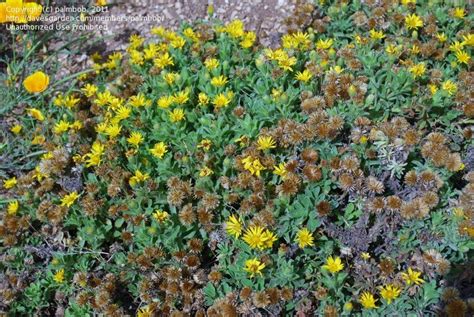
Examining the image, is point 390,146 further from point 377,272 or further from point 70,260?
point 70,260

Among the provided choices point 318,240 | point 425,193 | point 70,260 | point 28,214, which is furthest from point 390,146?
point 28,214

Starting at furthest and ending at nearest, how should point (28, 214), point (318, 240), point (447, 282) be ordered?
1. point (28, 214)
2. point (318, 240)
3. point (447, 282)

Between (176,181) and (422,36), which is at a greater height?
(422,36)

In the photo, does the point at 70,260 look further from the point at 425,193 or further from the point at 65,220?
the point at 425,193

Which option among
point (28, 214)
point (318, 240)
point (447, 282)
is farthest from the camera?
point (28, 214)

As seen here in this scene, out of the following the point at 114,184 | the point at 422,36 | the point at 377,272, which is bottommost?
the point at 377,272

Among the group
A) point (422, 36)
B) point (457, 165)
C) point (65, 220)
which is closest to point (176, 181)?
point (65, 220)

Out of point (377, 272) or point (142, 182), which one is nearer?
point (377, 272)
